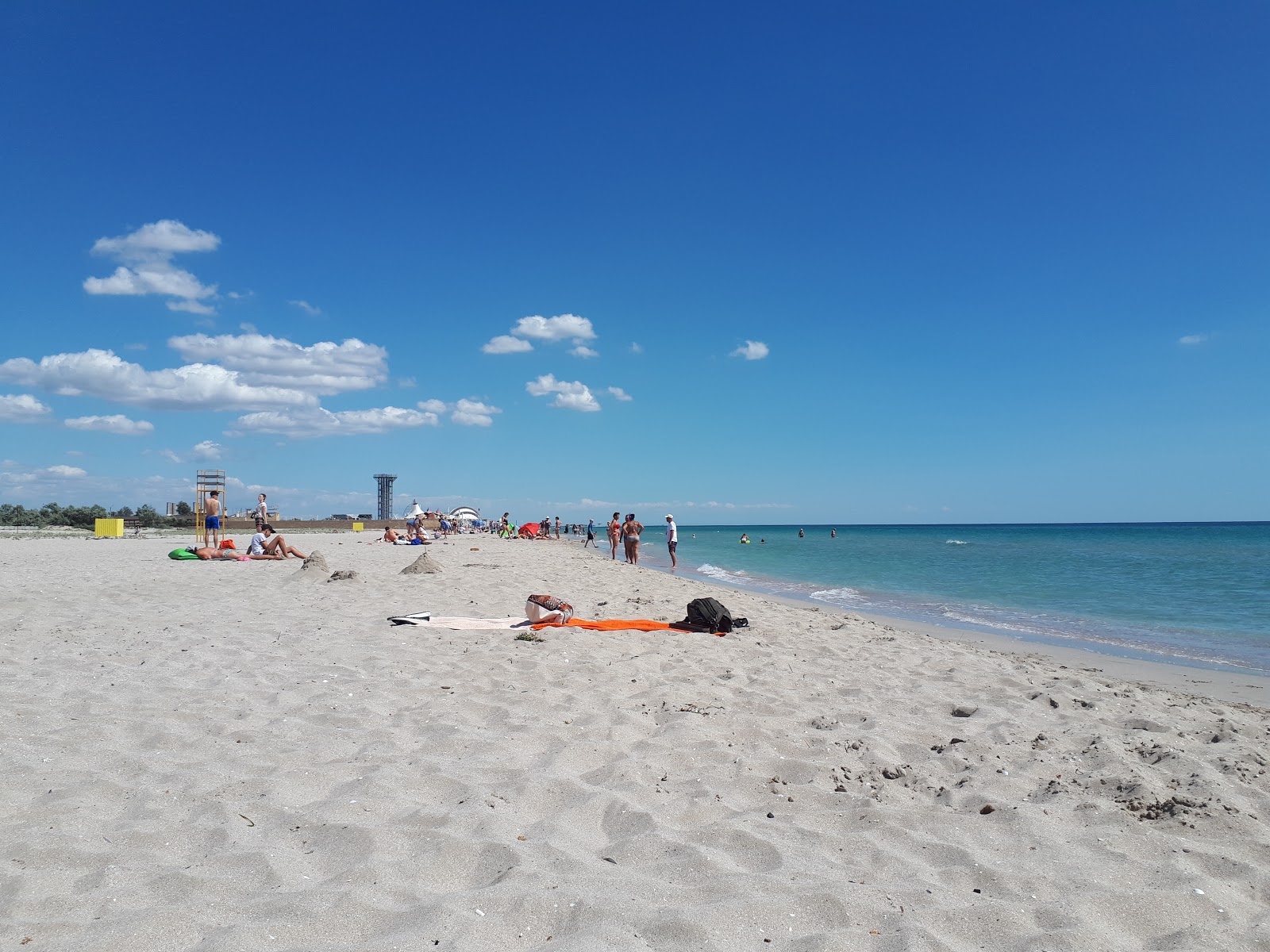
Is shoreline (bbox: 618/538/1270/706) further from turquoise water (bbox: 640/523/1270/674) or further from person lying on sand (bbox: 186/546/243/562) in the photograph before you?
person lying on sand (bbox: 186/546/243/562)

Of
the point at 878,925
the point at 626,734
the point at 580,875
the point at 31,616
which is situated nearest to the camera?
the point at 878,925

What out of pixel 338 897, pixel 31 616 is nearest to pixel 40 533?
pixel 31 616

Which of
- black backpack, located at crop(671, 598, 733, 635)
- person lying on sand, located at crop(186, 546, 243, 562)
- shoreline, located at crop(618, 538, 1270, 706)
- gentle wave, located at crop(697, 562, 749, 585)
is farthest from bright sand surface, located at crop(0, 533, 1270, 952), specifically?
gentle wave, located at crop(697, 562, 749, 585)

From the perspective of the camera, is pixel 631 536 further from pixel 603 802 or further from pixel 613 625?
pixel 603 802

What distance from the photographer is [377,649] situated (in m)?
6.88

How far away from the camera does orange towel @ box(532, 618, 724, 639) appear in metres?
8.21

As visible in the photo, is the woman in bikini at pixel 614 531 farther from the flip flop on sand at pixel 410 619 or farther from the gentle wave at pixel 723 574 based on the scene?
the flip flop on sand at pixel 410 619

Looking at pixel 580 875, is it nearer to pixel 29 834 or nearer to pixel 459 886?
pixel 459 886

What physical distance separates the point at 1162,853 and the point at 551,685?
3.89m

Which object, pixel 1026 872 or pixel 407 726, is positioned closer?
pixel 1026 872

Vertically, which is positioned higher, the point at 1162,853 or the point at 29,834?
the point at 29,834

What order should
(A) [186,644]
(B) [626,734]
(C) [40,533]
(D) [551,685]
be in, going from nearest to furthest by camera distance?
(B) [626,734], (D) [551,685], (A) [186,644], (C) [40,533]

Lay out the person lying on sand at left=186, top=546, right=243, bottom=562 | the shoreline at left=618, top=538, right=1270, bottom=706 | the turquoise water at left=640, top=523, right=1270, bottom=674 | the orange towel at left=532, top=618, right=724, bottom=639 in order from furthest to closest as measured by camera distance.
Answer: the person lying on sand at left=186, top=546, right=243, bottom=562
the turquoise water at left=640, top=523, right=1270, bottom=674
the orange towel at left=532, top=618, right=724, bottom=639
the shoreline at left=618, top=538, right=1270, bottom=706

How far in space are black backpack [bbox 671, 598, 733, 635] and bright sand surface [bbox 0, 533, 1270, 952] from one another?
1.36 meters
